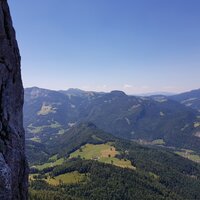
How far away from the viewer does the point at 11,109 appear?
3384 centimetres

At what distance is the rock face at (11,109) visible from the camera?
3150 centimetres

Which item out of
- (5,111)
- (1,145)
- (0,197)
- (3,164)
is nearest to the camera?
(0,197)

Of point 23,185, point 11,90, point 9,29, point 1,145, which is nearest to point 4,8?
point 9,29

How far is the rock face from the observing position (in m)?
31.5

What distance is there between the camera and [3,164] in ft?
88.6

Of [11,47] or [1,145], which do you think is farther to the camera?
[11,47]

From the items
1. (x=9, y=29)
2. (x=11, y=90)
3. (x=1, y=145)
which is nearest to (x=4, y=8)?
(x=9, y=29)

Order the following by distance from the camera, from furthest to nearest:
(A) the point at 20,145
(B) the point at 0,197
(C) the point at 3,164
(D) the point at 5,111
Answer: (A) the point at 20,145 < (D) the point at 5,111 < (C) the point at 3,164 < (B) the point at 0,197

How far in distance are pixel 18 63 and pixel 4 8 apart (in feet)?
19.5

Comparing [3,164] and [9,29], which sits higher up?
[9,29]

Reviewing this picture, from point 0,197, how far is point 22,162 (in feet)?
32.4

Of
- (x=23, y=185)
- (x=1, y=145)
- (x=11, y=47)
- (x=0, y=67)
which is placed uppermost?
(x=11, y=47)

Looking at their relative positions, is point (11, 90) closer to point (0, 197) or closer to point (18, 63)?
point (18, 63)

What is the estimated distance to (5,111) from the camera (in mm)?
32219
